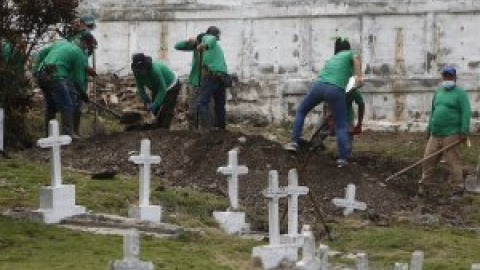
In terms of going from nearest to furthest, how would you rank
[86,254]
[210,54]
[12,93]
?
[86,254], [12,93], [210,54]

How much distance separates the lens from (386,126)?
2630 cm

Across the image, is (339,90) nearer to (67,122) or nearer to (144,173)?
(67,122)

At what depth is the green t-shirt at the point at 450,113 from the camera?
69.5 feet

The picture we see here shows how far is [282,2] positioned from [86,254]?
517 inches

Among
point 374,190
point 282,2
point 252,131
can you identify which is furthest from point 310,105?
point 282,2

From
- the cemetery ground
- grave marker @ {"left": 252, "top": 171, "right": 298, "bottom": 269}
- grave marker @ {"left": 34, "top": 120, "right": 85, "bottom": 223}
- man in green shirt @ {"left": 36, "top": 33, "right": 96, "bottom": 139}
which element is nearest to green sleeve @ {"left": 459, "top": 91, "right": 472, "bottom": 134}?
the cemetery ground

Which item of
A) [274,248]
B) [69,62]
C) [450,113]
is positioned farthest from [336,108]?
[274,248]

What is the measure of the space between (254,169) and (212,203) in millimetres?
2007

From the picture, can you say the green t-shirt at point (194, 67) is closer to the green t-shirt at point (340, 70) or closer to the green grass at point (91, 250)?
the green t-shirt at point (340, 70)

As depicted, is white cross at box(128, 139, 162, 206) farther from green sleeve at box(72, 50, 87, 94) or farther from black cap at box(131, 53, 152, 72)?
black cap at box(131, 53, 152, 72)

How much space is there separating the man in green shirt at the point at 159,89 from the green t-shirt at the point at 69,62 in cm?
79

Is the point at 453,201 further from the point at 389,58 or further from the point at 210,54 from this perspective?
the point at 389,58

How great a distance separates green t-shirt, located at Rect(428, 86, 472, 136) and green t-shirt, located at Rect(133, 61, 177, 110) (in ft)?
13.4

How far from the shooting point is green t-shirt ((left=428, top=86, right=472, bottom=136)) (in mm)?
21178
